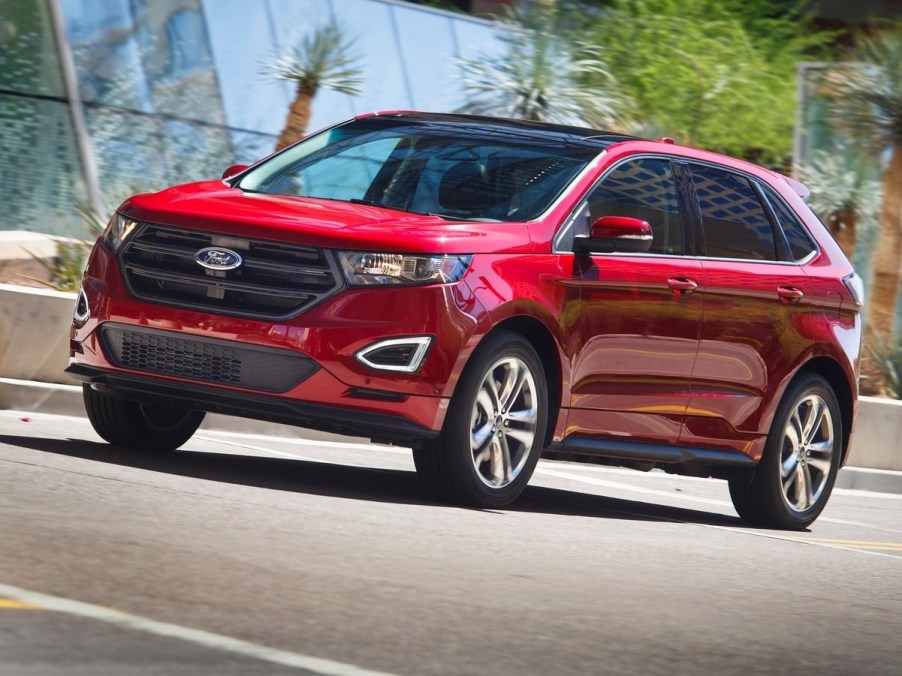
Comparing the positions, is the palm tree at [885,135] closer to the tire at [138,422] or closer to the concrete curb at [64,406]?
the concrete curb at [64,406]

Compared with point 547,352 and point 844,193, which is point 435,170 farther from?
point 844,193

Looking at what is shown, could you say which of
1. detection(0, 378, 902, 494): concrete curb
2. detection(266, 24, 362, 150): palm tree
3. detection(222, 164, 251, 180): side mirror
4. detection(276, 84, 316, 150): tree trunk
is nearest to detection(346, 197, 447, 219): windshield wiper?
detection(222, 164, 251, 180): side mirror

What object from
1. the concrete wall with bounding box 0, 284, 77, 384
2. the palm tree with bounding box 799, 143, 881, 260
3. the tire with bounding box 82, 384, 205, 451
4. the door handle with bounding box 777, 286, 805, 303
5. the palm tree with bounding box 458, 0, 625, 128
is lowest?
the palm tree with bounding box 799, 143, 881, 260

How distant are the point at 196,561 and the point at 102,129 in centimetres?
1350

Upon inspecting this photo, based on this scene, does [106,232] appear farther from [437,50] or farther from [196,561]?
[437,50]

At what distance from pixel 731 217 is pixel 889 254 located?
9.91 metres

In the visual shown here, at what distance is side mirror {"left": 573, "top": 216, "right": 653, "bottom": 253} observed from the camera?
861 cm

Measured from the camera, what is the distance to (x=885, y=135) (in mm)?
19422

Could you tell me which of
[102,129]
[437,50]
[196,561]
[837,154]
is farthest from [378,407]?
[437,50]

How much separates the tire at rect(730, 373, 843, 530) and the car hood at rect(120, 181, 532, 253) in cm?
242

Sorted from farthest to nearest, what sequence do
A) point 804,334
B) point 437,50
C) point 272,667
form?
point 437,50 < point 804,334 < point 272,667

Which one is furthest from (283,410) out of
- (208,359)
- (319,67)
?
(319,67)

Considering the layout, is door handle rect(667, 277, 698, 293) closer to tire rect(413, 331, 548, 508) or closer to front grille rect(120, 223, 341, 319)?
tire rect(413, 331, 548, 508)

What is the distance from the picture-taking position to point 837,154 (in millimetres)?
20703
